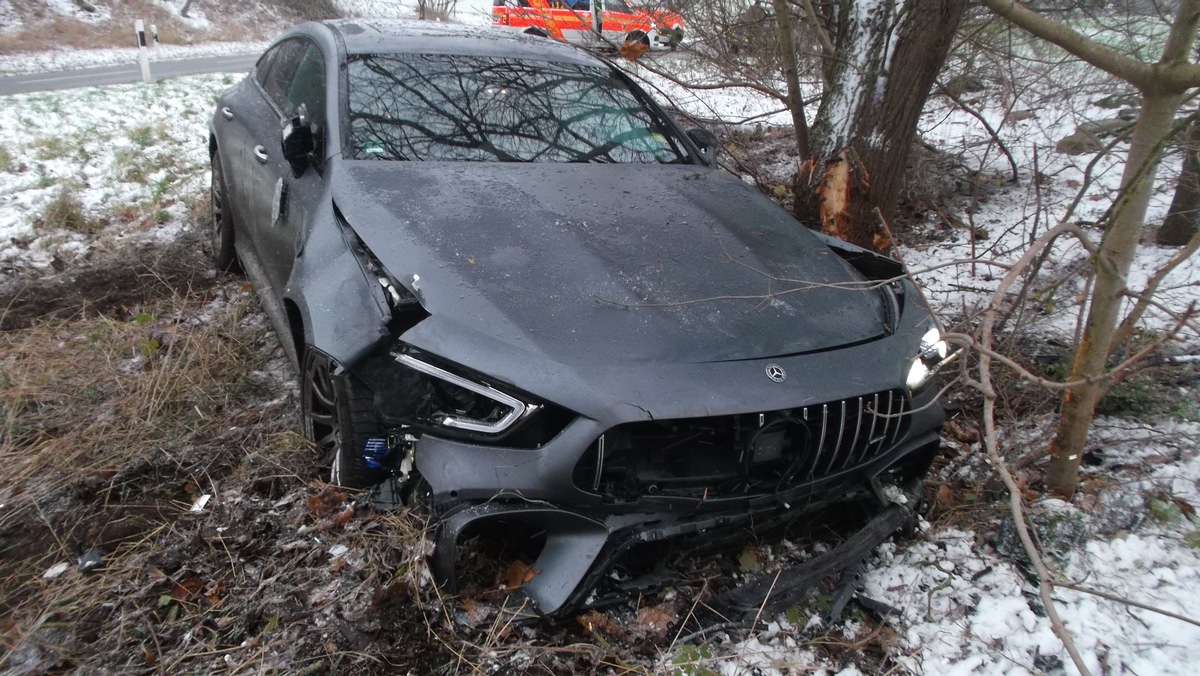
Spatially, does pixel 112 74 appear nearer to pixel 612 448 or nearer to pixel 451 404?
pixel 451 404

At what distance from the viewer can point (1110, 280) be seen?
2.61m

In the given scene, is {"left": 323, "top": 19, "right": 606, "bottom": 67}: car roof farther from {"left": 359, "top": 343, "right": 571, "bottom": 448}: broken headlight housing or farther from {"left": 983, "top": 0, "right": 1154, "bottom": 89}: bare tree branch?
{"left": 983, "top": 0, "right": 1154, "bottom": 89}: bare tree branch

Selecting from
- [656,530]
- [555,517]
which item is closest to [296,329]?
[555,517]

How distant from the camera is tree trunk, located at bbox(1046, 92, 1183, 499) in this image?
2.47 m

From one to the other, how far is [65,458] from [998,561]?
3.49m

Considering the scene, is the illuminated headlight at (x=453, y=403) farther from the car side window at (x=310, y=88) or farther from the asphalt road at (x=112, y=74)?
the asphalt road at (x=112, y=74)

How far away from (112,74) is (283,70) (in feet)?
40.2

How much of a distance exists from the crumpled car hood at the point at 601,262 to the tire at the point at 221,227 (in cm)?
208

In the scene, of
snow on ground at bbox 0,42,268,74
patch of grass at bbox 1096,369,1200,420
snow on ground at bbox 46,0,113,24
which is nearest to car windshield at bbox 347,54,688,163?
patch of grass at bbox 1096,369,1200,420

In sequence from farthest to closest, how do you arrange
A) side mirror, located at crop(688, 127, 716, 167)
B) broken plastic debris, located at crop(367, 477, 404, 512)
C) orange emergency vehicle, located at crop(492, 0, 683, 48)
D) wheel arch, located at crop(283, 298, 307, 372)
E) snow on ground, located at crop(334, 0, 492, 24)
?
snow on ground, located at crop(334, 0, 492, 24)
orange emergency vehicle, located at crop(492, 0, 683, 48)
side mirror, located at crop(688, 127, 716, 167)
wheel arch, located at crop(283, 298, 307, 372)
broken plastic debris, located at crop(367, 477, 404, 512)

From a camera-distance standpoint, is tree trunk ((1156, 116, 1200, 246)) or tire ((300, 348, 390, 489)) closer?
tire ((300, 348, 390, 489))

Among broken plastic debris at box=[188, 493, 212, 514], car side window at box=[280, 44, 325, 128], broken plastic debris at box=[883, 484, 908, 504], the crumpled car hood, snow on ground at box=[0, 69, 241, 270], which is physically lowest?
snow on ground at box=[0, 69, 241, 270]

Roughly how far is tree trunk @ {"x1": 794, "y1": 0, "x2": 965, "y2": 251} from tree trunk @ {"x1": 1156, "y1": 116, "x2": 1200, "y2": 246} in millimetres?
1500

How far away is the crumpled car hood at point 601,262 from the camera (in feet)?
7.66
